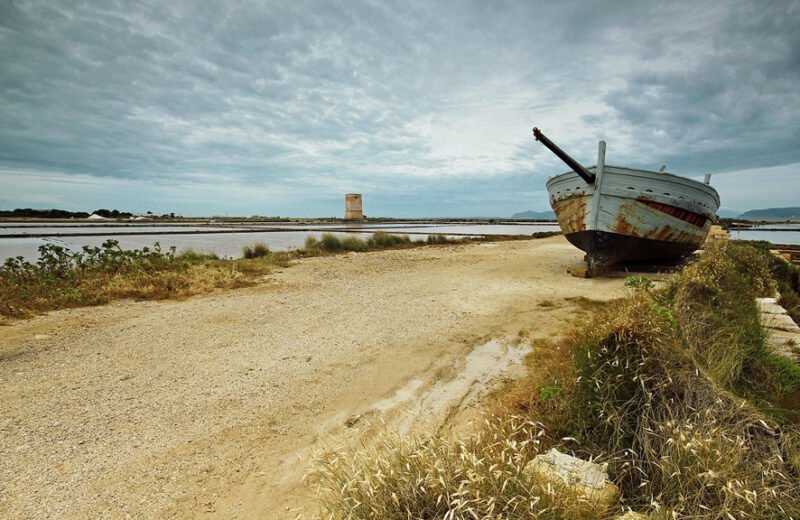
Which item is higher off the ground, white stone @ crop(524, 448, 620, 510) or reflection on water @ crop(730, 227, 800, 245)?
reflection on water @ crop(730, 227, 800, 245)

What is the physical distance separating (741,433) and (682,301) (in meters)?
2.83

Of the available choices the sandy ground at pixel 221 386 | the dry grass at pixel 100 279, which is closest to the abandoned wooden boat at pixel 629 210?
the sandy ground at pixel 221 386

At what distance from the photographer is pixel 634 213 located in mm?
11289

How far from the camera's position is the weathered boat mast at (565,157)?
11.0 m

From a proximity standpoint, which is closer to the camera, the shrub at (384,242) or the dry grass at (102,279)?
the dry grass at (102,279)

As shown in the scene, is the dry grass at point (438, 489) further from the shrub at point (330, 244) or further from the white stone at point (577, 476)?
the shrub at point (330, 244)

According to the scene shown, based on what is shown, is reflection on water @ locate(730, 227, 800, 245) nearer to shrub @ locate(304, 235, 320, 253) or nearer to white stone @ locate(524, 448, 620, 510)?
shrub @ locate(304, 235, 320, 253)

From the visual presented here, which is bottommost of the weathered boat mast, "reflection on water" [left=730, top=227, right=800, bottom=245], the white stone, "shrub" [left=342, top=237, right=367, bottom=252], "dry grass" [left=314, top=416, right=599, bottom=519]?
the white stone

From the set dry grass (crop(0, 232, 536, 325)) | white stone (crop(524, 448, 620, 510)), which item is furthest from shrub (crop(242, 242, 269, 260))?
white stone (crop(524, 448, 620, 510))

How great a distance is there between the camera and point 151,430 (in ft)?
11.8

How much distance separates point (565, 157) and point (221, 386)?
422 inches

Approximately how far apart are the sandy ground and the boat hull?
3358mm

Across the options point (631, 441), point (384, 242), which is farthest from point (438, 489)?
point (384, 242)

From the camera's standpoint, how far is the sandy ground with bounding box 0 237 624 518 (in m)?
2.86
